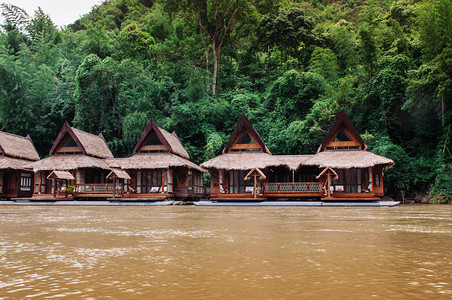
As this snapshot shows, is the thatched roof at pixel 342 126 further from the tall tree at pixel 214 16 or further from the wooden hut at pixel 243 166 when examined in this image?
the tall tree at pixel 214 16

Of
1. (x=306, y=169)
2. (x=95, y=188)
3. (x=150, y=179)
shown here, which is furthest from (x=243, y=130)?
(x=95, y=188)

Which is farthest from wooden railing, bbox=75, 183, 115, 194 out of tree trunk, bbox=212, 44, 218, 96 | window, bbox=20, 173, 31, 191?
tree trunk, bbox=212, 44, 218, 96

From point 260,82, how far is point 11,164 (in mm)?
Result: 21809

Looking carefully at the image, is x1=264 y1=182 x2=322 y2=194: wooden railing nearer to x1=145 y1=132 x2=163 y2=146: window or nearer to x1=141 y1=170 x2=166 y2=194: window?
x1=141 y1=170 x2=166 y2=194: window

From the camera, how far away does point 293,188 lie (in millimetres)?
22234

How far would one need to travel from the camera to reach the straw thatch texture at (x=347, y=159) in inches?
796

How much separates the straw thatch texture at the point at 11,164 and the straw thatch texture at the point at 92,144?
13.8ft

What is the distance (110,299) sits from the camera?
262 centimetres

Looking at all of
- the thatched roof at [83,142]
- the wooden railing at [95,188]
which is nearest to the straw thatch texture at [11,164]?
the thatched roof at [83,142]

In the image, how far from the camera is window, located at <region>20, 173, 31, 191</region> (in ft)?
92.2

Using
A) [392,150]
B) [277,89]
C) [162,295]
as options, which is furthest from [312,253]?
[277,89]

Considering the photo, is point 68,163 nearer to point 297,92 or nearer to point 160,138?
point 160,138

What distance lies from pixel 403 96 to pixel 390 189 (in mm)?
6193

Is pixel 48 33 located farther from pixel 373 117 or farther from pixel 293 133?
pixel 373 117
